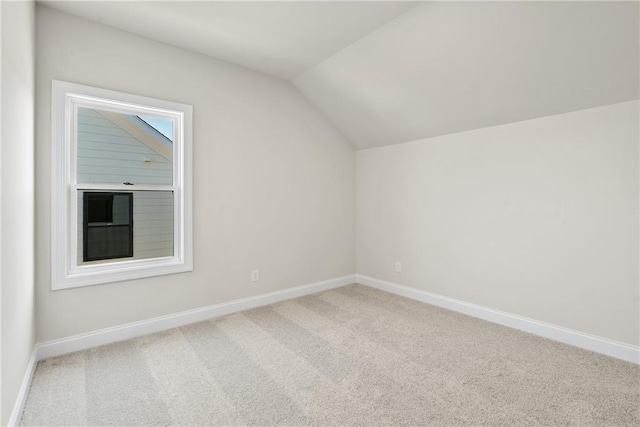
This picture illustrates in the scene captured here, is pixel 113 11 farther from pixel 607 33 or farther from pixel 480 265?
pixel 480 265

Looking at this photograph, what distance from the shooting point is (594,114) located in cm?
246

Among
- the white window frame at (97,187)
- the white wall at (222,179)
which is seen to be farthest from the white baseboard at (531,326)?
the white window frame at (97,187)

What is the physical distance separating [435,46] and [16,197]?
2993mm

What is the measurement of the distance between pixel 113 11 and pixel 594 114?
148 inches

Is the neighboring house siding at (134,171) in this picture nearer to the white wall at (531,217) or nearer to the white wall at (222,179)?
the white wall at (222,179)

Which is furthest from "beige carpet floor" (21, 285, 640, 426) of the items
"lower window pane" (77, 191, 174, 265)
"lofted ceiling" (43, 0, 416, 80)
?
"lofted ceiling" (43, 0, 416, 80)

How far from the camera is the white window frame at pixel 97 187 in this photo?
2381 millimetres

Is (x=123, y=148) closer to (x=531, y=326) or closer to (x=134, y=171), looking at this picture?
(x=134, y=171)

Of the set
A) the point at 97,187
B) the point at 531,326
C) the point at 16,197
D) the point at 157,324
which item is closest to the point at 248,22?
the point at 97,187

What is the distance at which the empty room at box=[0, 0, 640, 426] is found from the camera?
1.88 m

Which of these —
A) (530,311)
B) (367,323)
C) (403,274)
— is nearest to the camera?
(530,311)

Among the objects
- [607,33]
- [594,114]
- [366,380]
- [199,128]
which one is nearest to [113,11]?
[199,128]

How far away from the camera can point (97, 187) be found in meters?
2.64

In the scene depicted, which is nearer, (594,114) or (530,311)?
(594,114)
